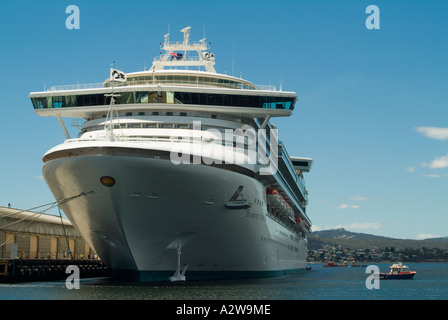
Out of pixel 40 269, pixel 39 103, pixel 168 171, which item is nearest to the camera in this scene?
pixel 168 171

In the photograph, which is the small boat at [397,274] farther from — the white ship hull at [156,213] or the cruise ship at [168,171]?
the white ship hull at [156,213]

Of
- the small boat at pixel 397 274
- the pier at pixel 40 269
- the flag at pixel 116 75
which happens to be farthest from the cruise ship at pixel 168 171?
the small boat at pixel 397 274

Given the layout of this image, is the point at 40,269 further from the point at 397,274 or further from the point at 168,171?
the point at 397,274

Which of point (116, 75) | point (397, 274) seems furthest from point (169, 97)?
point (397, 274)

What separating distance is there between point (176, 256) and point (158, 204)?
3.84 m

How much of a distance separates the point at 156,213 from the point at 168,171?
2.48 meters

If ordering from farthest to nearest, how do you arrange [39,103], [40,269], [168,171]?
[40,269] < [39,103] < [168,171]

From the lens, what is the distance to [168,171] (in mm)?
33469

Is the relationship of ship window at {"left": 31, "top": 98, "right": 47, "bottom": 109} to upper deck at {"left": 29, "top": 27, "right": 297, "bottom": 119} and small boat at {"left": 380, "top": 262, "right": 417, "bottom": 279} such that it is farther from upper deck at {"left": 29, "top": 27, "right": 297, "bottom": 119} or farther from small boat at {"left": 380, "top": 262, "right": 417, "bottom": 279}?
small boat at {"left": 380, "top": 262, "right": 417, "bottom": 279}

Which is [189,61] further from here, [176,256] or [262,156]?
[176,256]

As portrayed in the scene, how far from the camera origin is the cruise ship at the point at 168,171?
110 feet

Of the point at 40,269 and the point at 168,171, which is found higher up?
the point at 168,171

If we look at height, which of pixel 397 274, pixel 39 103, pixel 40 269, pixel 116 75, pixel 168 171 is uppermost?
pixel 116 75
